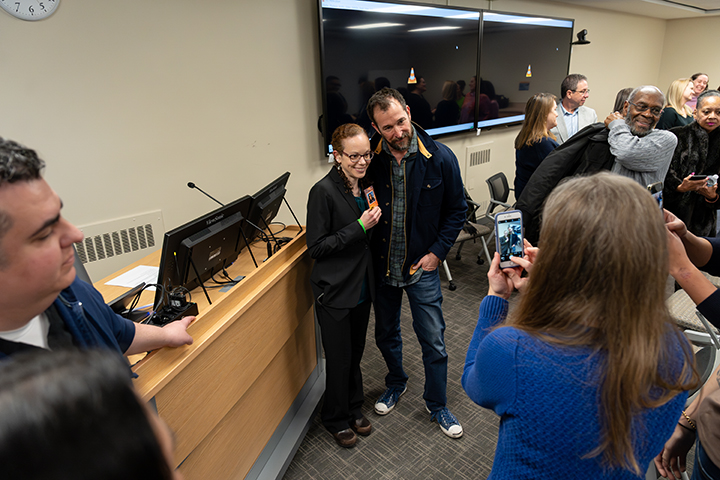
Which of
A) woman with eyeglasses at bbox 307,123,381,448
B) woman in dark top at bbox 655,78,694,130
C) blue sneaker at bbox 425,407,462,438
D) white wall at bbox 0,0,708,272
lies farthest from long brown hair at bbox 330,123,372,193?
woman in dark top at bbox 655,78,694,130

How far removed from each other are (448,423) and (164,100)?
2.53m

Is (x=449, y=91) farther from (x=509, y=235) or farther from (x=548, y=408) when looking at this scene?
(x=548, y=408)

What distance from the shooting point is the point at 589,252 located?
0.76 meters

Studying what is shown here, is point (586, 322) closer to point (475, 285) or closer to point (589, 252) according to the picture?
point (589, 252)

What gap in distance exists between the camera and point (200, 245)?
1567 millimetres

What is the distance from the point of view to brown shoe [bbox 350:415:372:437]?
2.16 metres

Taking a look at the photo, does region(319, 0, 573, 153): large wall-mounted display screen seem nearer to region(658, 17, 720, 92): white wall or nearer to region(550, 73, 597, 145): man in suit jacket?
region(550, 73, 597, 145): man in suit jacket

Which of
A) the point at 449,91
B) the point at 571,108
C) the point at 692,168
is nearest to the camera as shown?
the point at 692,168

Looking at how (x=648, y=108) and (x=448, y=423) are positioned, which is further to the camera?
(x=448, y=423)

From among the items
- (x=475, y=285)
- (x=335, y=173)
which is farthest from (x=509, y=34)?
(x=335, y=173)

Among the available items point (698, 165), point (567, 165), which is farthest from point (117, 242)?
point (698, 165)

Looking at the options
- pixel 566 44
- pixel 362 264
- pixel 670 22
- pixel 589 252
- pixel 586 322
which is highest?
pixel 670 22

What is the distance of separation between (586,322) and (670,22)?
33.3ft

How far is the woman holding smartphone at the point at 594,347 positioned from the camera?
29.8 inches
